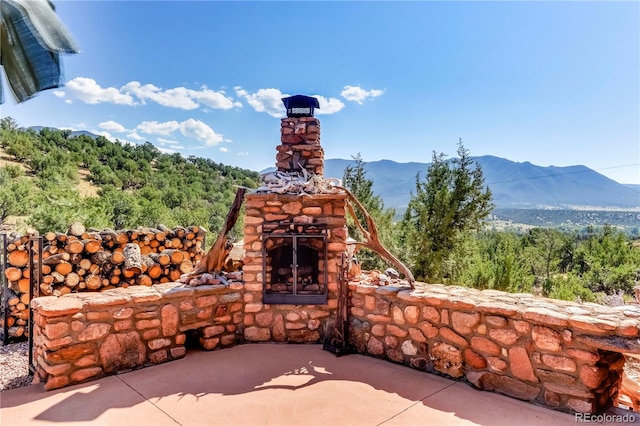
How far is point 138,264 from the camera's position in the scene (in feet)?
18.6

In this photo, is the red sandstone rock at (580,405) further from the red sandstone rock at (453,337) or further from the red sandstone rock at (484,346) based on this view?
the red sandstone rock at (453,337)

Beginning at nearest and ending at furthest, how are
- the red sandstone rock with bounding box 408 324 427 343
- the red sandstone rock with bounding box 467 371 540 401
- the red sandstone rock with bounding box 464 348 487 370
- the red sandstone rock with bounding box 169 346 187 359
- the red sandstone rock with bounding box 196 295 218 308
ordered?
the red sandstone rock with bounding box 467 371 540 401 < the red sandstone rock with bounding box 464 348 487 370 < the red sandstone rock with bounding box 408 324 427 343 < the red sandstone rock with bounding box 169 346 187 359 < the red sandstone rock with bounding box 196 295 218 308

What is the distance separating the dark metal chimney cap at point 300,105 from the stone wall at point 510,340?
227cm

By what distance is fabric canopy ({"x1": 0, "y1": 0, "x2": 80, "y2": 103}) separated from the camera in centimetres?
158

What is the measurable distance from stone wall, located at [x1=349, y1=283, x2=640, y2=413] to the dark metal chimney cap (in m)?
2.27

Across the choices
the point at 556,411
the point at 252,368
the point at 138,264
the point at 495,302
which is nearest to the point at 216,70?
the point at 138,264

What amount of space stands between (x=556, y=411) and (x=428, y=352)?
3.27 ft

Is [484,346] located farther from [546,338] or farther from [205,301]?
[205,301]

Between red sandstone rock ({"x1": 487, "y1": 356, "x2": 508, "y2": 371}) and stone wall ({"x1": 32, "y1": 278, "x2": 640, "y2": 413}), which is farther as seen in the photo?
red sandstone rock ({"x1": 487, "y1": 356, "x2": 508, "y2": 371})

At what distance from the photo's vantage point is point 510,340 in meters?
2.71

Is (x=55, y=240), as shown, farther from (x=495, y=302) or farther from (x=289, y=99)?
(x=495, y=302)

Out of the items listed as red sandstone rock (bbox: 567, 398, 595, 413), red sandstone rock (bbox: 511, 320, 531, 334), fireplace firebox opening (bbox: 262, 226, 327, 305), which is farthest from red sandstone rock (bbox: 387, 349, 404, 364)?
red sandstone rock (bbox: 567, 398, 595, 413)

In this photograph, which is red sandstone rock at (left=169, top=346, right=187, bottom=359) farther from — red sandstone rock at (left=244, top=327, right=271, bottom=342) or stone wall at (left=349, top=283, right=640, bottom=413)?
stone wall at (left=349, top=283, right=640, bottom=413)

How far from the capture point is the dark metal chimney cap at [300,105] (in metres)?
4.29
